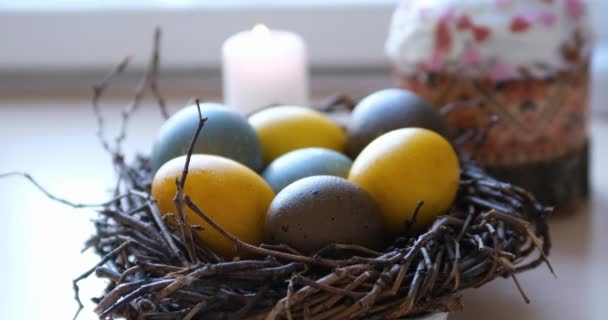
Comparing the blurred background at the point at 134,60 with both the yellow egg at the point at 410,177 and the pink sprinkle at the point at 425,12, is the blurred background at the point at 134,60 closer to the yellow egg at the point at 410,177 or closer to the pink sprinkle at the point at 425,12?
the pink sprinkle at the point at 425,12

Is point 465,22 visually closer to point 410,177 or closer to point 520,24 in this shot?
point 520,24

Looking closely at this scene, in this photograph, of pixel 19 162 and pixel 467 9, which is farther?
pixel 19 162

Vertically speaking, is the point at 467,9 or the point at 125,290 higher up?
the point at 467,9

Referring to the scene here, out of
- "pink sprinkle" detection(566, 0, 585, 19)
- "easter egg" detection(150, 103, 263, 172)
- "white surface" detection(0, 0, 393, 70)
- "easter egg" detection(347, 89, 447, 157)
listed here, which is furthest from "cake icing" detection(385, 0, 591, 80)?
"white surface" detection(0, 0, 393, 70)

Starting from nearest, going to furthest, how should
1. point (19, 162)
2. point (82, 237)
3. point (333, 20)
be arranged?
point (82, 237) → point (19, 162) → point (333, 20)

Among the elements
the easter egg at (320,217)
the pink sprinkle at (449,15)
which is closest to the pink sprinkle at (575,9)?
the pink sprinkle at (449,15)

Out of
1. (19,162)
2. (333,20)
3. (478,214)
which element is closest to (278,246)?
(478,214)

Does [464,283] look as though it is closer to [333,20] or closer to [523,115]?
[523,115]
